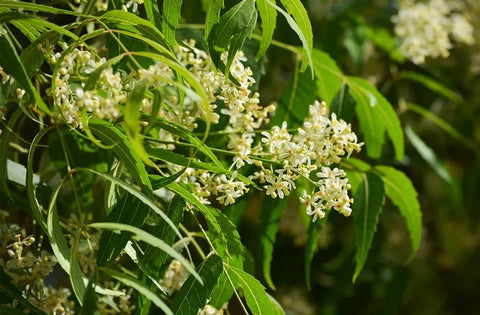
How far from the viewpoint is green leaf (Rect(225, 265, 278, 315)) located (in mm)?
945

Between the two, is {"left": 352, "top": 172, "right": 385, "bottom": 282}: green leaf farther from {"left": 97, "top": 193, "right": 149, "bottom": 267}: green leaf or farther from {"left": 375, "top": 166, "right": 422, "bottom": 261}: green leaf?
{"left": 97, "top": 193, "right": 149, "bottom": 267}: green leaf

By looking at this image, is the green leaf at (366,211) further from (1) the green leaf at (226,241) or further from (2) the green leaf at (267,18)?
(2) the green leaf at (267,18)

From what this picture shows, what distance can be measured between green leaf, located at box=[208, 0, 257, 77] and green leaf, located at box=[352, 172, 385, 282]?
1.47 feet

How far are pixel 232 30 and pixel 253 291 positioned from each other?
→ 0.34m

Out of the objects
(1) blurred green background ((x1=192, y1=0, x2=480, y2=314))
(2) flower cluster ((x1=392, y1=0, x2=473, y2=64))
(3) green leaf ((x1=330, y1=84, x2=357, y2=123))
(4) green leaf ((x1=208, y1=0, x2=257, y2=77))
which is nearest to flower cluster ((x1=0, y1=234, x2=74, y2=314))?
(4) green leaf ((x1=208, y1=0, x2=257, y2=77))

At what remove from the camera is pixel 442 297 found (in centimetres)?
348

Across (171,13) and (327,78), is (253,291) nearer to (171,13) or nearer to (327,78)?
(171,13)

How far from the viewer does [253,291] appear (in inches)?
37.4

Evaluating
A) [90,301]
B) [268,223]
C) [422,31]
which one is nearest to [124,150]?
[90,301]

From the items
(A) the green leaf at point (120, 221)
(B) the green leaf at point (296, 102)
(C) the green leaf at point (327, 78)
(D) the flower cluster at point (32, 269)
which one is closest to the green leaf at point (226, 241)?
(A) the green leaf at point (120, 221)

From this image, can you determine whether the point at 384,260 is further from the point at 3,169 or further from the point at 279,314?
the point at 3,169

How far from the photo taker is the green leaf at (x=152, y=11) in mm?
901

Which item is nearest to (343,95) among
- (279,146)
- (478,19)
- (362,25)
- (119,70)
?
(279,146)

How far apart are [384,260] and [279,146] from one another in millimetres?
1869
